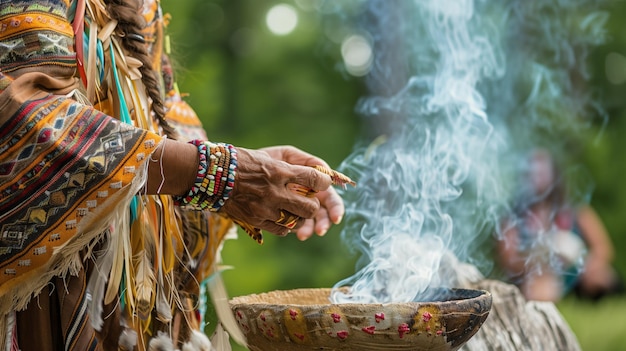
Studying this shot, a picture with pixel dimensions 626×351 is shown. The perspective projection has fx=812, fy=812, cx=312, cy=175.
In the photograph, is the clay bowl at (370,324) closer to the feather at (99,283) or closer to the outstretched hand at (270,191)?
the outstretched hand at (270,191)

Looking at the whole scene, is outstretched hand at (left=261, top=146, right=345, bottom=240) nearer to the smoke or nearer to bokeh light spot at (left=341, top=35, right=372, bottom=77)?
the smoke

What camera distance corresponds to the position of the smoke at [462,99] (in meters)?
3.23

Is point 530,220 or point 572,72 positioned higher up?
point 572,72

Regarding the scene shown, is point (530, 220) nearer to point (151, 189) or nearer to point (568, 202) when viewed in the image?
point (568, 202)

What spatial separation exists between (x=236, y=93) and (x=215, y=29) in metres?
0.87

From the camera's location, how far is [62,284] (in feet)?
5.74

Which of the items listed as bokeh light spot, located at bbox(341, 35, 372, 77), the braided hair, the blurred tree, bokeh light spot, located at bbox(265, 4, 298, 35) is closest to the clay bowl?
the braided hair

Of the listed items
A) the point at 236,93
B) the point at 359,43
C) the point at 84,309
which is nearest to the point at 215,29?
the point at 236,93

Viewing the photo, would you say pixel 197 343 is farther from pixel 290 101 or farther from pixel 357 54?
pixel 357 54

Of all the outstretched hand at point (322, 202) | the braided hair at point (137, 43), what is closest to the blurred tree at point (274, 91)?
the outstretched hand at point (322, 202)

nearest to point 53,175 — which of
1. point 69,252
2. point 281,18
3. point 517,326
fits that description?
point 69,252

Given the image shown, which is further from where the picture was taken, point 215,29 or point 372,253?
point 215,29

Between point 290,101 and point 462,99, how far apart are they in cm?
563

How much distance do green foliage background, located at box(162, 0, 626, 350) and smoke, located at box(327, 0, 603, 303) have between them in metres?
0.34
